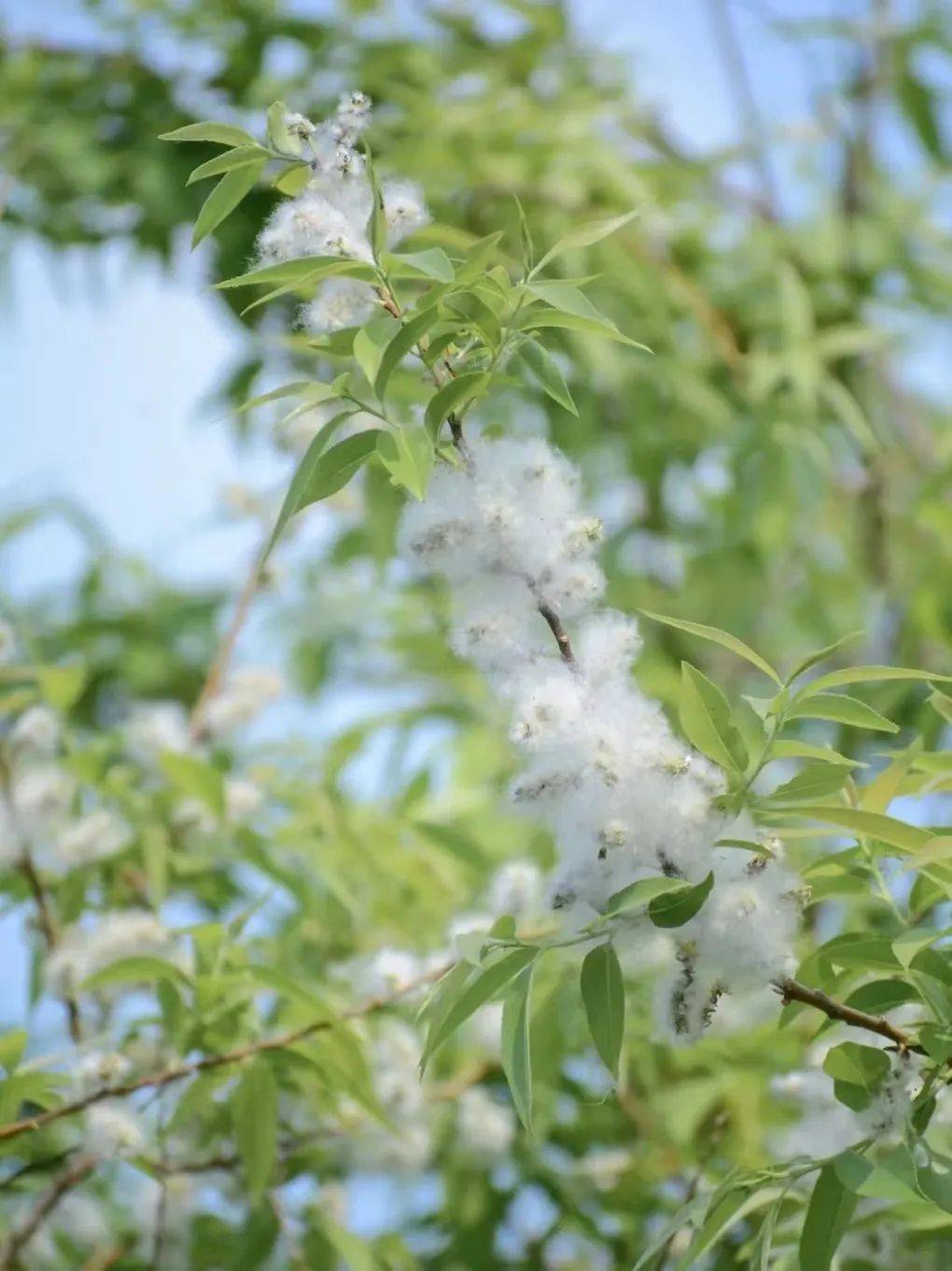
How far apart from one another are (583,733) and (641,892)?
0.19 ft

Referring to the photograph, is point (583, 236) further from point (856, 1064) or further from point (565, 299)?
point (856, 1064)

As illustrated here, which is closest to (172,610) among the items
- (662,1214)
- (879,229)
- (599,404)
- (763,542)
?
(599,404)

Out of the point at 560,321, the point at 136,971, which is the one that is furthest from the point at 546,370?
the point at 136,971

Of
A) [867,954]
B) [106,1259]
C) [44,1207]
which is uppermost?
[867,954]

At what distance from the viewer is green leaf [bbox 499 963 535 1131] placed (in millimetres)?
463

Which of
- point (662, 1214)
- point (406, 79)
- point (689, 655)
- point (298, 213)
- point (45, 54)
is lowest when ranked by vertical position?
point (689, 655)

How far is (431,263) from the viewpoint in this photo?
19.3 inches

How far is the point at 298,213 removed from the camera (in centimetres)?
52

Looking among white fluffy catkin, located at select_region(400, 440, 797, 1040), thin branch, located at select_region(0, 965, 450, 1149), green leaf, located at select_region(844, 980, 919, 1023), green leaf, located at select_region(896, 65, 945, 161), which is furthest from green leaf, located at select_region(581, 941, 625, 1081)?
green leaf, located at select_region(896, 65, 945, 161)

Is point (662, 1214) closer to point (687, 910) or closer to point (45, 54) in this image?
point (687, 910)

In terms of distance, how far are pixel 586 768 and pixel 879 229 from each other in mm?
1517

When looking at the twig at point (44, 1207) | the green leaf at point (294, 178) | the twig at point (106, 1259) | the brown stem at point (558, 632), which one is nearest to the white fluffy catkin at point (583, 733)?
the brown stem at point (558, 632)

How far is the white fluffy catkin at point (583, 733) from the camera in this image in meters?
0.49

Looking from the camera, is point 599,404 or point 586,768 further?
point 599,404
